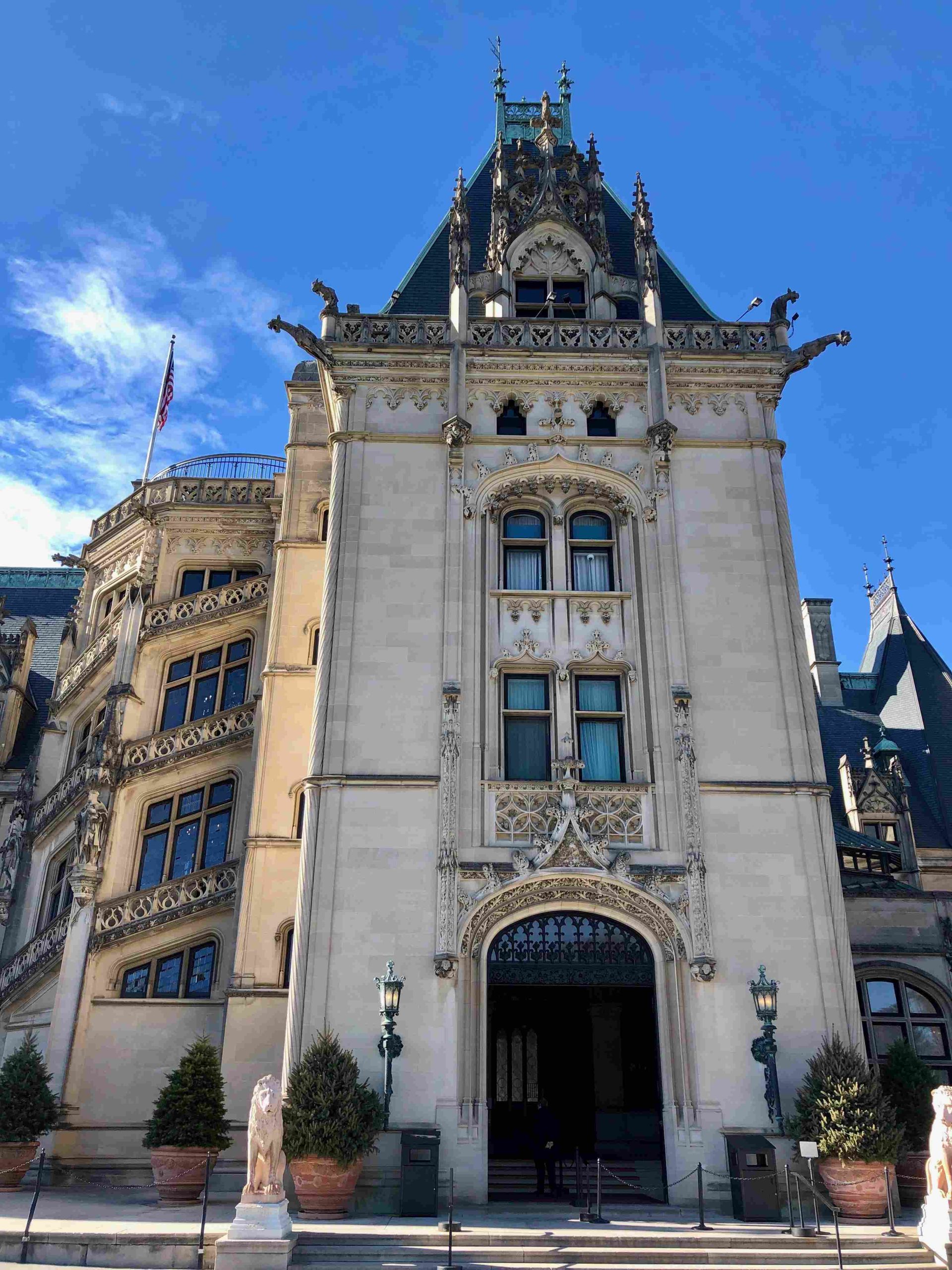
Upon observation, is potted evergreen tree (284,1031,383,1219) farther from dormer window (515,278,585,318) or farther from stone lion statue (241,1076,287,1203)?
dormer window (515,278,585,318)

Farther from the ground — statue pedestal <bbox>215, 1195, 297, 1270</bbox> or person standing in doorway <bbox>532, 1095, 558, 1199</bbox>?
person standing in doorway <bbox>532, 1095, 558, 1199</bbox>

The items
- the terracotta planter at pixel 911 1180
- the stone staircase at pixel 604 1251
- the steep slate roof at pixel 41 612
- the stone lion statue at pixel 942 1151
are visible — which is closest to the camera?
the stone staircase at pixel 604 1251

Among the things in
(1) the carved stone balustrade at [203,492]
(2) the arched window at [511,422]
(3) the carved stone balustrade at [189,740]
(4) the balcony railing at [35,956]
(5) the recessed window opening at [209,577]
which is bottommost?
(4) the balcony railing at [35,956]

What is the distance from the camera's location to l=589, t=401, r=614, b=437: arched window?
973 inches

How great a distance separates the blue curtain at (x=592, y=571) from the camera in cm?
2336

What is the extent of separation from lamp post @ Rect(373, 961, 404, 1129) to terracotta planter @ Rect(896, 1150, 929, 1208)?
8.68 metres

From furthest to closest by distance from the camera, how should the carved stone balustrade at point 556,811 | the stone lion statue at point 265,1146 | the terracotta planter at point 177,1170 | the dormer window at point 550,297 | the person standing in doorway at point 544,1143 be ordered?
the dormer window at point 550,297
the carved stone balustrade at point 556,811
the person standing in doorway at point 544,1143
the terracotta planter at point 177,1170
the stone lion statue at point 265,1146

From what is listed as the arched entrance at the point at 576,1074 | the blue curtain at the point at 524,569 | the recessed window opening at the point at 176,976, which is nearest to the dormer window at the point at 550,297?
the blue curtain at the point at 524,569

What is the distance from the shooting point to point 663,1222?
15.7 m

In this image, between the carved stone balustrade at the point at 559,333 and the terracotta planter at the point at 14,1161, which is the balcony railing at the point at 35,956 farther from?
the carved stone balustrade at the point at 559,333

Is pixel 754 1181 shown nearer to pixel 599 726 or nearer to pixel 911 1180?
pixel 911 1180

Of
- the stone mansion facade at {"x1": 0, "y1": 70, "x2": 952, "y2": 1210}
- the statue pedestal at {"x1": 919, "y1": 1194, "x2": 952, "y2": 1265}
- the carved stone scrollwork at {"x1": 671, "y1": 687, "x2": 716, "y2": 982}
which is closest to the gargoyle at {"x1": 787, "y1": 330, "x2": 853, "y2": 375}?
the stone mansion facade at {"x1": 0, "y1": 70, "x2": 952, "y2": 1210}

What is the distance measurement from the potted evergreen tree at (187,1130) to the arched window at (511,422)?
47.6ft

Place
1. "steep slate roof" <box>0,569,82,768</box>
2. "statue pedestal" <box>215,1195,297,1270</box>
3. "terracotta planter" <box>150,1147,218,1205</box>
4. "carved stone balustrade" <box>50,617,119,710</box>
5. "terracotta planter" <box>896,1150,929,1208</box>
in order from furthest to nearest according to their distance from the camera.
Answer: "steep slate roof" <box>0,569,82,768</box>, "carved stone balustrade" <box>50,617,119,710</box>, "terracotta planter" <box>896,1150,929,1208</box>, "terracotta planter" <box>150,1147,218,1205</box>, "statue pedestal" <box>215,1195,297,1270</box>
